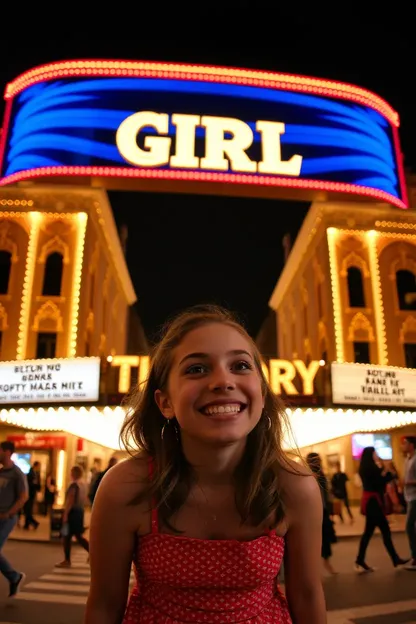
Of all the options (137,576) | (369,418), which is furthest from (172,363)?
(369,418)

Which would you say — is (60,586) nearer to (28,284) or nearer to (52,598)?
(52,598)

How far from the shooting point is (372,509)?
7.75 m

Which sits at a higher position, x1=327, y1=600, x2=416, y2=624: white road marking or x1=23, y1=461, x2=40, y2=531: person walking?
x1=23, y1=461, x2=40, y2=531: person walking

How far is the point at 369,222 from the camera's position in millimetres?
24406

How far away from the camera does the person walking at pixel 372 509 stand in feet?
24.9

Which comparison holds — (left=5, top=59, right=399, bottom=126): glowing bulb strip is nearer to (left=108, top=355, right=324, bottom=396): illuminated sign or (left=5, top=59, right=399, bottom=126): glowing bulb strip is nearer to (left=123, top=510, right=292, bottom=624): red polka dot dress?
(left=108, top=355, right=324, bottom=396): illuminated sign

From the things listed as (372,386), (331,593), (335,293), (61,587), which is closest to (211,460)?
(331,593)

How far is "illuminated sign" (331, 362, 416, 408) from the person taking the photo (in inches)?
552

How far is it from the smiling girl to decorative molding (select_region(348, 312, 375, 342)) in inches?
858

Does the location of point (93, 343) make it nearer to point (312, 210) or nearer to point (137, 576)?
point (312, 210)

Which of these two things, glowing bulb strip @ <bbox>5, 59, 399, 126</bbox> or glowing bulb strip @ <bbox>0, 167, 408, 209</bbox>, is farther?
glowing bulb strip @ <bbox>5, 59, 399, 126</bbox>

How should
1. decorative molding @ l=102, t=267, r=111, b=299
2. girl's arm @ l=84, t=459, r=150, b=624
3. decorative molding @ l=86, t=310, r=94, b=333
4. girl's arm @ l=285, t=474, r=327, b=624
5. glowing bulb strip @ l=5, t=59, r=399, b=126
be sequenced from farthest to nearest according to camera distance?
1. decorative molding @ l=102, t=267, r=111, b=299
2. glowing bulb strip @ l=5, t=59, r=399, b=126
3. decorative molding @ l=86, t=310, r=94, b=333
4. girl's arm @ l=285, t=474, r=327, b=624
5. girl's arm @ l=84, t=459, r=150, b=624

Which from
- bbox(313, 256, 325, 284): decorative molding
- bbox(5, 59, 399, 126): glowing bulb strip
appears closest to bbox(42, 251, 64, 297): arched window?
bbox(5, 59, 399, 126): glowing bulb strip

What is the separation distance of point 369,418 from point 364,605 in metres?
11.0
